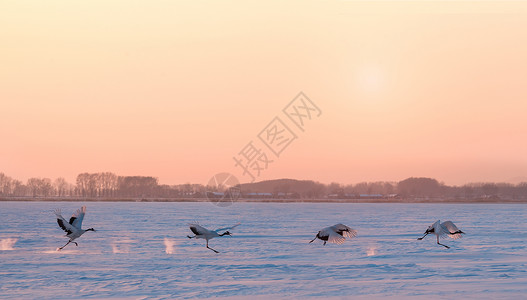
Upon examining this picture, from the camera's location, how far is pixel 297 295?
15688 millimetres

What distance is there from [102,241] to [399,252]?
50.9ft

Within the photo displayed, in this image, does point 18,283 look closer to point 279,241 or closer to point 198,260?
point 198,260

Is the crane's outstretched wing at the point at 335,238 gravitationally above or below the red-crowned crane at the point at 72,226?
below

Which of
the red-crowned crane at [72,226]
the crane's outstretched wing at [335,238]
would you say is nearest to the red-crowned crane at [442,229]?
the crane's outstretched wing at [335,238]

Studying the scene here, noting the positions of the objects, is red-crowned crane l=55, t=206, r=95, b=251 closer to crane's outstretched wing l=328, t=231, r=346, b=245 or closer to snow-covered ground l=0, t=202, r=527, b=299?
snow-covered ground l=0, t=202, r=527, b=299

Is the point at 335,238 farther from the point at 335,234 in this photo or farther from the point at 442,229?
the point at 442,229

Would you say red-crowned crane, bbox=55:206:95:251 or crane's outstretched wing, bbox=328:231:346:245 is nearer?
red-crowned crane, bbox=55:206:95:251

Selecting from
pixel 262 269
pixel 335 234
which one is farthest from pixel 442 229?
pixel 262 269

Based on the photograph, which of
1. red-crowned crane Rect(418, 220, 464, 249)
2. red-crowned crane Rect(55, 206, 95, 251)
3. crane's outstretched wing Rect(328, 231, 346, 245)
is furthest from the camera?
crane's outstretched wing Rect(328, 231, 346, 245)

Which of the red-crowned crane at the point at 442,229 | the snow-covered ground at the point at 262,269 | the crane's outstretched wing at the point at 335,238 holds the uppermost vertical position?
the red-crowned crane at the point at 442,229

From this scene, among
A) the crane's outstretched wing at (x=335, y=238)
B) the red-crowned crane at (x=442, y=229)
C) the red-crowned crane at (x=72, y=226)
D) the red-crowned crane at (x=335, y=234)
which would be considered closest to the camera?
the red-crowned crane at (x=72, y=226)

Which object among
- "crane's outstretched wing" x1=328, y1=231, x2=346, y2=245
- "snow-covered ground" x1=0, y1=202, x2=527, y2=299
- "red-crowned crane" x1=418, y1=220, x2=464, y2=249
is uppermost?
"red-crowned crane" x1=418, y1=220, x2=464, y2=249

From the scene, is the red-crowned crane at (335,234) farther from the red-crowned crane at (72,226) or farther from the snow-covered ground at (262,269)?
the red-crowned crane at (72,226)

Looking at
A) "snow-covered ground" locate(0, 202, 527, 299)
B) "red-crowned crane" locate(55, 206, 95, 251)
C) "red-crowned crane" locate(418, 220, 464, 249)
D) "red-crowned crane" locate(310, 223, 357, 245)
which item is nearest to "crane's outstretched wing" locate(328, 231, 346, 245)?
"red-crowned crane" locate(310, 223, 357, 245)
